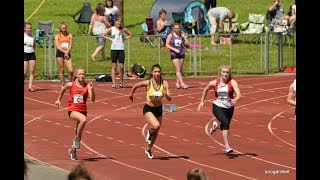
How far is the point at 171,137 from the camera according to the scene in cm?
2281

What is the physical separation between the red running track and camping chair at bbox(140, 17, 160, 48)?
4.87m

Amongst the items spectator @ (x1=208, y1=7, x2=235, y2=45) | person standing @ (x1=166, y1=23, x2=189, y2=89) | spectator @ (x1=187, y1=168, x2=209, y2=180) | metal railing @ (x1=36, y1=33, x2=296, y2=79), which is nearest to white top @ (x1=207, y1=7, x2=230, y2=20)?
spectator @ (x1=208, y1=7, x2=235, y2=45)

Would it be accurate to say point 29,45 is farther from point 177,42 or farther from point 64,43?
point 177,42

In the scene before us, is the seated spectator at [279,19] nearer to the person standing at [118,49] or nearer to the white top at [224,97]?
the person standing at [118,49]

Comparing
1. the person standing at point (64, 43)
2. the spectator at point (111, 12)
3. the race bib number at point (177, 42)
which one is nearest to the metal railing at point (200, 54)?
the spectator at point (111, 12)

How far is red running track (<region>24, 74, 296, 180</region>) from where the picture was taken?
19.3 metres

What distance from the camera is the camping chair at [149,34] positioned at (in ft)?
116

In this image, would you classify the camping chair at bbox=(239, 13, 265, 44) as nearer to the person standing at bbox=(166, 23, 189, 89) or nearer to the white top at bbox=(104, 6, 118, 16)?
the white top at bbox=(104, 6, 118, 16)

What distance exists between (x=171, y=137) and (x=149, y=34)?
50.8ft

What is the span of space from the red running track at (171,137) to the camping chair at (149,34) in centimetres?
487

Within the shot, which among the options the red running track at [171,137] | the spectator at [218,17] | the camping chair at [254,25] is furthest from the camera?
the camping chair at [254,25]

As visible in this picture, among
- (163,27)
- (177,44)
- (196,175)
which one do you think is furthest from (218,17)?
(196,175)

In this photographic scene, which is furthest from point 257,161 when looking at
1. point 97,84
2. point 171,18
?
point 171,18
